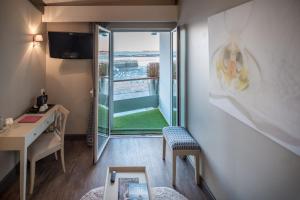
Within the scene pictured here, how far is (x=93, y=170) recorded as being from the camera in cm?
364

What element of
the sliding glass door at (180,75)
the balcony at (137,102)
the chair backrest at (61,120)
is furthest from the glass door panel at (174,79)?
the chair backrest at (61,120)

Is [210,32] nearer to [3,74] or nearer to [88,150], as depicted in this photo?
[3,74]

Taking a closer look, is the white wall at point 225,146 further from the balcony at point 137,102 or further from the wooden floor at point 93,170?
the balcony at point 137,102

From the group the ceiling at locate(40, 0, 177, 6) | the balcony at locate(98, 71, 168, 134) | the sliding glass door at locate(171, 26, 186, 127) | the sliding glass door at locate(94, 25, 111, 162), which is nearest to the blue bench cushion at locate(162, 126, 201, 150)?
the sliding glass door at locate(171, 26, 186, 127)

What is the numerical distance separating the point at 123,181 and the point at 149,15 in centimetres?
297

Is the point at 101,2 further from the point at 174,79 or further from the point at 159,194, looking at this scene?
the point at 159,194

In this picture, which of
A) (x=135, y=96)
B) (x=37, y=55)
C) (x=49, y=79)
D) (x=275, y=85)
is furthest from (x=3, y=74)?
(x=135, y=96)

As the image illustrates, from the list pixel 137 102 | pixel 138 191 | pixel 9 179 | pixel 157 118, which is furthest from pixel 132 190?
pixel 137 102

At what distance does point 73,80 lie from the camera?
4.81 m

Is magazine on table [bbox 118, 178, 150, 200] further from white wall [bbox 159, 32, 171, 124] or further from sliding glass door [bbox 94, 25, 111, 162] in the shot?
white wall [bbox 159, 32, 171, 124]

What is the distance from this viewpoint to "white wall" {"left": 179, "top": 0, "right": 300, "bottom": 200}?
157cm

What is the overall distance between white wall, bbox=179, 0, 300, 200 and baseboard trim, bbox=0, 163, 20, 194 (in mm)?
2279

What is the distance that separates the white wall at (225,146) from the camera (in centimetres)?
157

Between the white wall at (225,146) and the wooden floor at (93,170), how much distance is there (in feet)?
1.71
